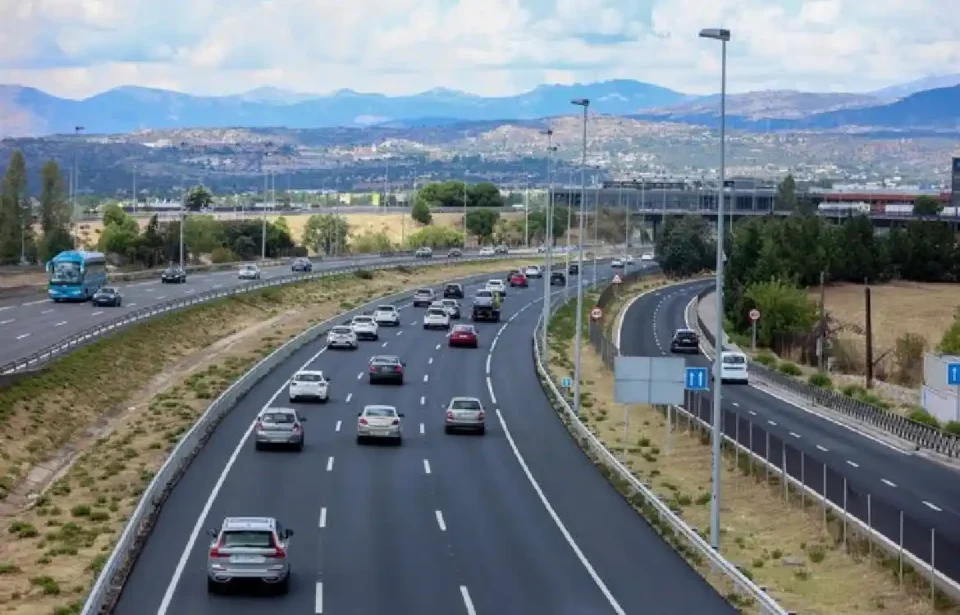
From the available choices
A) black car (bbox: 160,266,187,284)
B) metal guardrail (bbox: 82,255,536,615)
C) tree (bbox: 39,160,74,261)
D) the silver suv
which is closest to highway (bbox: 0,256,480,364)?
black car (bbox: 160,266,187,284)

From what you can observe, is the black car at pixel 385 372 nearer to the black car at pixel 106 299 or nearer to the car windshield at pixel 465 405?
the car windshield at pixel 465 405

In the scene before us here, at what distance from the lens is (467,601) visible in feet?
92.1

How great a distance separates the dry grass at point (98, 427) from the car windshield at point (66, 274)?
7193 mm

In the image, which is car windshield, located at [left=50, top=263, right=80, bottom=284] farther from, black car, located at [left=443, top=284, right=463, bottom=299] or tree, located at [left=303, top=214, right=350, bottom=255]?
tree, located at [left=303, top=214, right=350, bottom=255]

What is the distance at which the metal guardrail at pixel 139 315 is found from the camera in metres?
58.4

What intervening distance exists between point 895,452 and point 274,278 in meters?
71.0

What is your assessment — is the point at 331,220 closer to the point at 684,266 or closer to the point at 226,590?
the point at 684,266

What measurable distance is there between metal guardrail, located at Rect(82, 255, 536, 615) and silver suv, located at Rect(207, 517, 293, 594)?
172 centimetres

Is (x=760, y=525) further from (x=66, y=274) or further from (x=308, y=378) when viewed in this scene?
(x=66, y=274)

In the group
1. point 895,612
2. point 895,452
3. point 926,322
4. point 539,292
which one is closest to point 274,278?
Answer: point 539,292

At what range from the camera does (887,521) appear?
36.6 m

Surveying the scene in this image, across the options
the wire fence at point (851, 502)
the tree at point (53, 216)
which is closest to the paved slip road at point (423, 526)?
the wire fence at point (851, 502)

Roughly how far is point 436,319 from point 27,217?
2165 inches

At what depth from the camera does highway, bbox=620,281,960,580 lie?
36344mm
